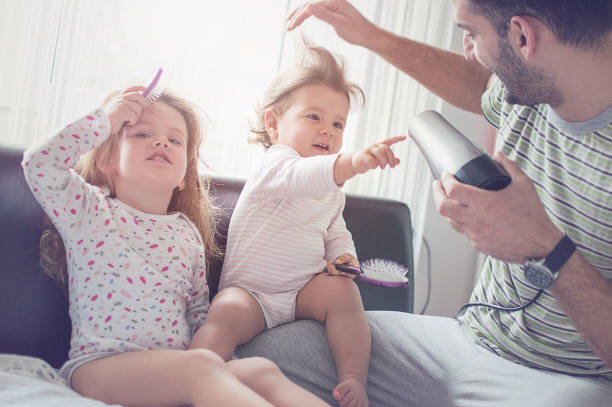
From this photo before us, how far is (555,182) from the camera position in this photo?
3.39 feet

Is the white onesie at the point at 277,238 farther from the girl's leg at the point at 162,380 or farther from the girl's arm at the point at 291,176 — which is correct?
the girl's leg at the point at 162,380

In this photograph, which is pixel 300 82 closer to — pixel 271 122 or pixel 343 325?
pixel 271 122

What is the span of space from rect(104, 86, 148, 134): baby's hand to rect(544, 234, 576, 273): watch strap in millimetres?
846

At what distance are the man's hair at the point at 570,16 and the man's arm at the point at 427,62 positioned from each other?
1.49 feet

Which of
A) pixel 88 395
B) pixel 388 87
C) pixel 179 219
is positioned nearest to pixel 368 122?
pixel 388 87

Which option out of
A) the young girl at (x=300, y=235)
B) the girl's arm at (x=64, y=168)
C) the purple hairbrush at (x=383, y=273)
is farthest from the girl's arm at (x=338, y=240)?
the girl's arm at (x=64, y=168)

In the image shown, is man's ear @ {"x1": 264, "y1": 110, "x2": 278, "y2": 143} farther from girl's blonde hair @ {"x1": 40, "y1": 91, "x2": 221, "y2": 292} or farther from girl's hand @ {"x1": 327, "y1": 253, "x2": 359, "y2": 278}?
girl's hand @ {"x1": 327, "y1": 253, "x2": 359, "y2": 278}

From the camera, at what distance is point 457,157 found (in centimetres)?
84

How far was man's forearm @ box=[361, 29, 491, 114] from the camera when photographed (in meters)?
1.40

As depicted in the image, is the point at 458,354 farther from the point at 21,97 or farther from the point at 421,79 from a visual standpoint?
the point at 21,97

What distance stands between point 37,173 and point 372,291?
3.08ft

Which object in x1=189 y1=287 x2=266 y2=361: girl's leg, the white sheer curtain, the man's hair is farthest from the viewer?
the white sheer curtain

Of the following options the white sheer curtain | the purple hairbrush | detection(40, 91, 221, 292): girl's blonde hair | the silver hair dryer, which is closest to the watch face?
the silver hair dryer

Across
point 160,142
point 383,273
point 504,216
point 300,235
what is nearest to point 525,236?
point 504,216
